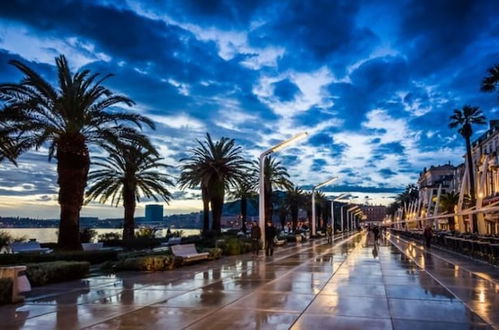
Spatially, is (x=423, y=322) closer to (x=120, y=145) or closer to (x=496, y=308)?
(x=496, y=308)

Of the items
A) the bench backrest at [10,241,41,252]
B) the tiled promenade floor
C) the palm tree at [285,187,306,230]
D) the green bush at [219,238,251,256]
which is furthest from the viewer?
the palm tree at [285,187,306,230]

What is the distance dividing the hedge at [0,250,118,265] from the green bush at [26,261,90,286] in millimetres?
3195

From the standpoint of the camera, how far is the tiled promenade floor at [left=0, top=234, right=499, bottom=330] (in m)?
8.44

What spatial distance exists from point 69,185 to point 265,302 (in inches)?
566

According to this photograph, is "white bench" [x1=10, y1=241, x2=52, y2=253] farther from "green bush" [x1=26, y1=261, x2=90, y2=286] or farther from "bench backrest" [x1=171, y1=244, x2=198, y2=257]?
"green bush" [x1=26, y1=261, x2=90, y2=286]

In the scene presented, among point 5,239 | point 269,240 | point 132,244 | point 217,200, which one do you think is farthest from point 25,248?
point 217,200

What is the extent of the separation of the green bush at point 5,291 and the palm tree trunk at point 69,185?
11.7 metres

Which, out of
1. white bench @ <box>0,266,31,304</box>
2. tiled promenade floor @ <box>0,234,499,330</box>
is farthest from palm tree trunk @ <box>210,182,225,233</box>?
white bench @ <box>0,266,31,304</box>

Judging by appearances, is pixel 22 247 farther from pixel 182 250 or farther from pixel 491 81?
pixel 491 81

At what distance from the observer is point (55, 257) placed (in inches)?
734

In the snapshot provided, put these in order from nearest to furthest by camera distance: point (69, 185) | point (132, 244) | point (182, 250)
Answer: point (182, 250), point (69, 185), point (132, 244)

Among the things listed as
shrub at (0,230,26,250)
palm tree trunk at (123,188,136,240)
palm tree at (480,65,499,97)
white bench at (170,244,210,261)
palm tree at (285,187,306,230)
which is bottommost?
white bench at (170,244,210,261)

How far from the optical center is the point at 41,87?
21125 mm

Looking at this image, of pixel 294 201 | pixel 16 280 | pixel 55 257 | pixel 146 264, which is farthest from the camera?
pixel 294 201
